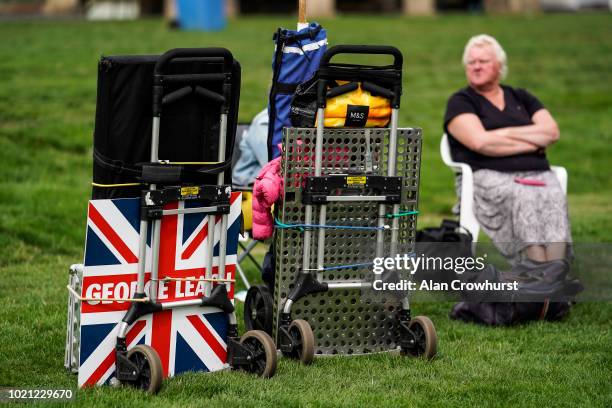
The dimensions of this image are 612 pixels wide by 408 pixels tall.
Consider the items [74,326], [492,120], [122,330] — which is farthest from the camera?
[492,120]

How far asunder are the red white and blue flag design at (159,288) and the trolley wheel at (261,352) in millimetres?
162

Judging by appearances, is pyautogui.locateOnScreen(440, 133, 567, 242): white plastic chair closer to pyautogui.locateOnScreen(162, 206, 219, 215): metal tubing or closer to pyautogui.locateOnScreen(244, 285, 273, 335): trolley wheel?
pyautogui.locateOnScreen(244, 285, 273, 335): trolley wheel

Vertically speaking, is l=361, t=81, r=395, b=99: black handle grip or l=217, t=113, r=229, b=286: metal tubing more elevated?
l=361, t=81, r=395, b=99: black handle grip

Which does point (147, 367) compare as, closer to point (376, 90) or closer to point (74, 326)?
point (74, 326)

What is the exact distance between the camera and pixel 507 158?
316 inches

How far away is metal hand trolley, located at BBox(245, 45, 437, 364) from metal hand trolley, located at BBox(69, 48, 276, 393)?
12.3 inches

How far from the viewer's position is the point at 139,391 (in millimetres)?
5230

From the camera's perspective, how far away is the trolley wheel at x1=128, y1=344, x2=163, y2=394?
519cm

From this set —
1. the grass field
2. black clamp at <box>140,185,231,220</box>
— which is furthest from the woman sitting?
black clamp at <box>140,185,231,220</box>

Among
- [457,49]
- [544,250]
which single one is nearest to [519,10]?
[457,49]

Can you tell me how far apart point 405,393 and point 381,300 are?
789 mm

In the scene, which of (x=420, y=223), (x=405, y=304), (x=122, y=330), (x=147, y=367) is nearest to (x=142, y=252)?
(x=122, y=330)

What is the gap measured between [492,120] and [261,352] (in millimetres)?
3223

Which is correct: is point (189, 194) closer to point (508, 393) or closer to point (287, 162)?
point (287, 162)
